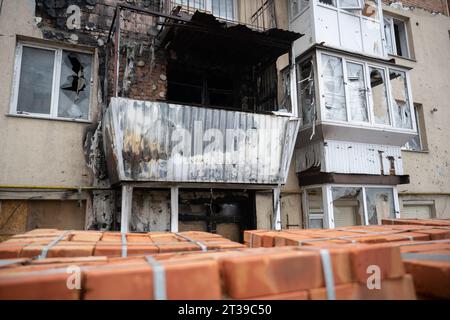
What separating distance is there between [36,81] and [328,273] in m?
6.59

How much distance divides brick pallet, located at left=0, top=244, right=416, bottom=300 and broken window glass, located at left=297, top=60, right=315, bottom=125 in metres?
6.01

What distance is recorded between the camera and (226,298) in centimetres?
155

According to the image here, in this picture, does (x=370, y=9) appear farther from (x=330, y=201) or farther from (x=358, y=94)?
(x=330, y=201)

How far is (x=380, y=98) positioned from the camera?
342 inches

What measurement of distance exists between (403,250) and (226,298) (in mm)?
1494

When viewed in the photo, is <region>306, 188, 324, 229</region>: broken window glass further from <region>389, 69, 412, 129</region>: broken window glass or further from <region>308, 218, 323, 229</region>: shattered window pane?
<region>389, 69, 412, 129</region>: broken window glass

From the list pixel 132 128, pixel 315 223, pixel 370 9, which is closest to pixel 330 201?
pixel 315 223

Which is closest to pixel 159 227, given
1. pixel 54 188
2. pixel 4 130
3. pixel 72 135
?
pixel 54 188

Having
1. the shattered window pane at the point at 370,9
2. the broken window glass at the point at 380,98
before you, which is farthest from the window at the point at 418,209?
the shattered window pane at the point at 370,9

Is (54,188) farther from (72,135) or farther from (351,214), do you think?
(351,214)

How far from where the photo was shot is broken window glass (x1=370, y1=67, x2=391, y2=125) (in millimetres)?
8422

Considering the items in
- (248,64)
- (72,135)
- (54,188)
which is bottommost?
(54,188)

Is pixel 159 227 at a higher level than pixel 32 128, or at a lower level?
lower

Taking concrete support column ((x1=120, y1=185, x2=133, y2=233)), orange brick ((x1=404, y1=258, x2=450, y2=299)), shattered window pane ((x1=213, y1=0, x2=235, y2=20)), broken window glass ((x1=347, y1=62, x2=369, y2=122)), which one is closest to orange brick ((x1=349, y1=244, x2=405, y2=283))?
orange brick ((x1=404, y1=258, x2=450, y2=299))
